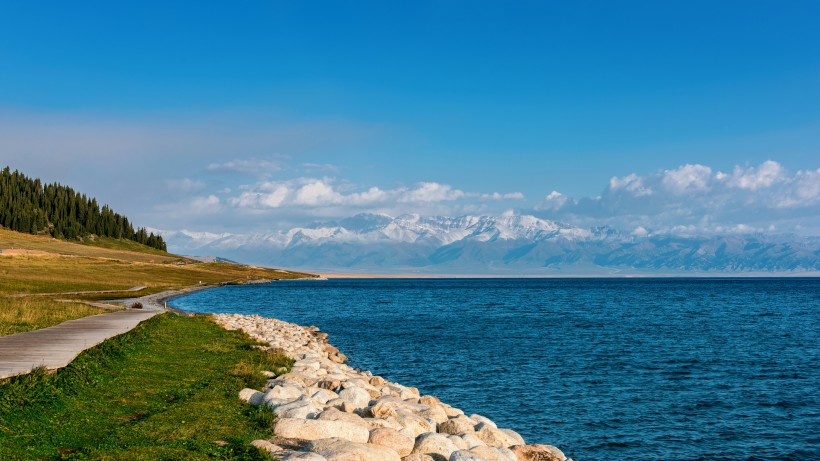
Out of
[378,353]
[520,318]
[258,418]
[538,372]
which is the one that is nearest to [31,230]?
[520,318]

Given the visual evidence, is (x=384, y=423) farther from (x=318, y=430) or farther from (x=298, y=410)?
(x=318, y=430)

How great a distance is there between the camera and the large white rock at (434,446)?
14367mm

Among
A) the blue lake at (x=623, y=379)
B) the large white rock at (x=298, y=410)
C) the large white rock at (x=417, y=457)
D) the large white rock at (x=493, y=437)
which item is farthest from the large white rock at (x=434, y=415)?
the blue lake at (x=623, y=379)

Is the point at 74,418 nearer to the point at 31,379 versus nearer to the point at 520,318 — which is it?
the point at 31,379

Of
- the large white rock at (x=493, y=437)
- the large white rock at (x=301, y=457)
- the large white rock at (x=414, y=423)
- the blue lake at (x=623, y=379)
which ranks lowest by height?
the blue lake at (x=623, y=379)

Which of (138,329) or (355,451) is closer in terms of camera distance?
(355,451)

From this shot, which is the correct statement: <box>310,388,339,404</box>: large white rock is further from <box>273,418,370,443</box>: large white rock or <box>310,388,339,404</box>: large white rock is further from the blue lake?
the blue lake

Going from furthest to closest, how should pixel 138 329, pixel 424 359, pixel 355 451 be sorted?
pixel 424 359, pixel 138 329, pixel 355 451

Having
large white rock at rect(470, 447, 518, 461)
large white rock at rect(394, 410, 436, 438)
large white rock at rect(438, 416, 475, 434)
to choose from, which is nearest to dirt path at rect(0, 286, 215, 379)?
large white rock at rect(394, 410, 436, 438)

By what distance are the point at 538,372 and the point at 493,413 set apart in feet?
37.1

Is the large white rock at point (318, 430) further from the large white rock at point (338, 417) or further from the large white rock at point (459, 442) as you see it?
the large white rock at point (459, 442)

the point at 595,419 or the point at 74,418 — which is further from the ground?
the point at 74,418

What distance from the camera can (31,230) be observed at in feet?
645

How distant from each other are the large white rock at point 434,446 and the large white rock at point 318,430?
124 centimetres
